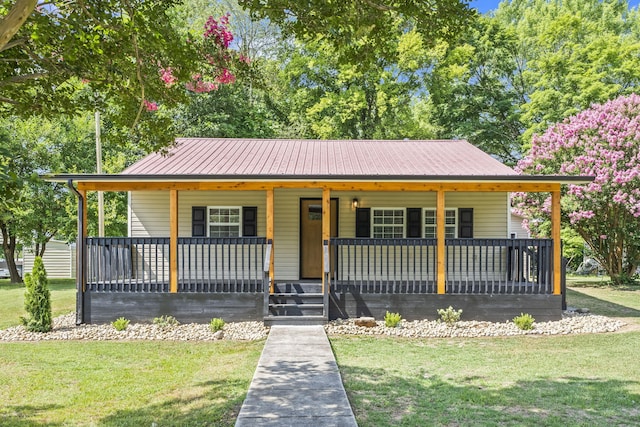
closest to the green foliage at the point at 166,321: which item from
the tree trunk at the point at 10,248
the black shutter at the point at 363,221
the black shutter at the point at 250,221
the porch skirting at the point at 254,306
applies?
the porch skirting at the point at 254,306

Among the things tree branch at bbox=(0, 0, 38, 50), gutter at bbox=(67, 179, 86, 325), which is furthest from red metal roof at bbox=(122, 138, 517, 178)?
tree branch at bbox=(0, 0, 38, 50)

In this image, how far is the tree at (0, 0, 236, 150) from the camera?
4.94 m

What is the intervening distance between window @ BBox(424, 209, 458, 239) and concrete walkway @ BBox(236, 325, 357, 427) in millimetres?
4820

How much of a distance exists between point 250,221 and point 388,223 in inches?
126

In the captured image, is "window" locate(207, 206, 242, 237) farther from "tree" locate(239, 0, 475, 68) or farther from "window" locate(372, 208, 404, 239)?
"tree" locate(239, 0, 475, 68)

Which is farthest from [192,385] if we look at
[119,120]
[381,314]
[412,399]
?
[381,314]

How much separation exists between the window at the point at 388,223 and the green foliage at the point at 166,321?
16.0 ft

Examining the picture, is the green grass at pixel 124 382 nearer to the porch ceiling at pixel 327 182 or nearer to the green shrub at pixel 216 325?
the green shrub at pixel 216 325

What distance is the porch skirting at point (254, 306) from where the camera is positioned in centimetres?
917

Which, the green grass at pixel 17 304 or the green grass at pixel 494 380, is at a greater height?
the green grass at pixel 494 380

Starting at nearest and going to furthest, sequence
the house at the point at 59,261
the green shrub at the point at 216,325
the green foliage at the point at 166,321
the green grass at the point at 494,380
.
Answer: the green grass at the point at 494,380, the green shrub at the point at 216,325, the green foliage at the point at 166,321, the house at the point at 59,261

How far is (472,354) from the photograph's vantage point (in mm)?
7016

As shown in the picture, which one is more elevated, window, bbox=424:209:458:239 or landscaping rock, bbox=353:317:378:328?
window, bbox=424:209:458:239

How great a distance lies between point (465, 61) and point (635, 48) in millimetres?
7214
